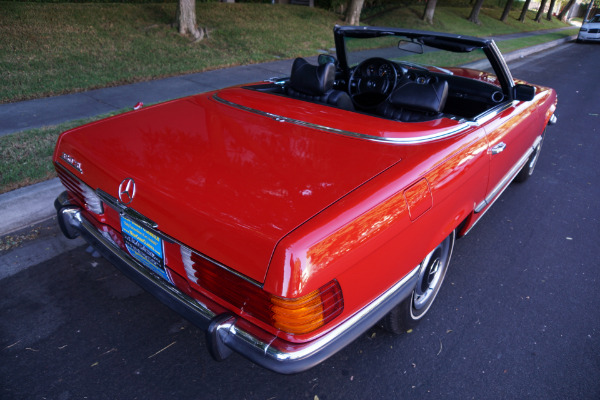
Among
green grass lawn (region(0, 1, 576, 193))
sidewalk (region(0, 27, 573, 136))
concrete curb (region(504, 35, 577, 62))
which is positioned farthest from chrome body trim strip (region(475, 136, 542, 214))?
concrete curb (region(504, 35, 577, 62))

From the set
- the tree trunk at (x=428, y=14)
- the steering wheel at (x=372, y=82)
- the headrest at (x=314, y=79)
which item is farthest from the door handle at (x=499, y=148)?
the tree trunk at (x=428, y=14)

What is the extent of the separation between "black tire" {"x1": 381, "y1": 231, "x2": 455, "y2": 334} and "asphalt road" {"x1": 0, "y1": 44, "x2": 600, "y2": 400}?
117 mm

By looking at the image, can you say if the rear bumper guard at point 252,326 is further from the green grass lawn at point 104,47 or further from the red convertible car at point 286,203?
the green grass lawn at point 104,47

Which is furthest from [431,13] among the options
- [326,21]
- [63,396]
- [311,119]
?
[63,396]

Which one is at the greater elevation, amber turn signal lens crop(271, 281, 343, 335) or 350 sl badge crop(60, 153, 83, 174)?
350 sl badge crop(60, 153, 83, 174)

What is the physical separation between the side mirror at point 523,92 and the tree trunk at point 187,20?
839 cm

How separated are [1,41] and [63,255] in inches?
277

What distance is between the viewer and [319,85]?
289 cm

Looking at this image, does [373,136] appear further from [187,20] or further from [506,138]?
[187,20]

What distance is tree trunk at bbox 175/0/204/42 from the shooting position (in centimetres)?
969

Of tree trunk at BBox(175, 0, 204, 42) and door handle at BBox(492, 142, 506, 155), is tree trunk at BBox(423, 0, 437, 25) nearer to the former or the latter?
tree trunk at BBox(175, 0, 204, 42)

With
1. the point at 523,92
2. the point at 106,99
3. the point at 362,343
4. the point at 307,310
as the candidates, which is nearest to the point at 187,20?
the point at 106,99

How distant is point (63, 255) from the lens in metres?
2.99

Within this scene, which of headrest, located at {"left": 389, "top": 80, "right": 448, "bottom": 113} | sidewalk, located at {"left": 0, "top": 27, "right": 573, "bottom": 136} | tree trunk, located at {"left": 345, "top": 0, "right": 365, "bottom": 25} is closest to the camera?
headrest, located at {"left": 389, "top": 80, "right": 448, "bottom": 113}
